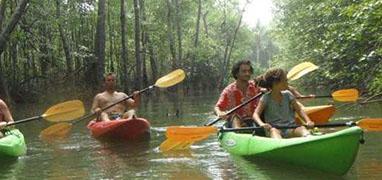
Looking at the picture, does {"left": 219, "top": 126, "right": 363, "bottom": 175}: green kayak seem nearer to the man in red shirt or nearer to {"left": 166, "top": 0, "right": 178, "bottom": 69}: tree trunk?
the man in red shirt

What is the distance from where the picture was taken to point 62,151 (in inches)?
293

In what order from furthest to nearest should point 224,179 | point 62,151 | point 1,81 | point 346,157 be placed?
point 1,81
point 62,151
point 224,179
point 346,157

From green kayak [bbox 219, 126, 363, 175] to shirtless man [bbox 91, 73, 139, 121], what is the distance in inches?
135

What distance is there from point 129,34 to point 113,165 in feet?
77.5

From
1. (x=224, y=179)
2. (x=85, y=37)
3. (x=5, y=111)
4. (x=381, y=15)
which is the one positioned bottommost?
(x=224, y=179)

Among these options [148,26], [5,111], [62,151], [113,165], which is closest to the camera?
[113,165]

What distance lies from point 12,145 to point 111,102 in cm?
253

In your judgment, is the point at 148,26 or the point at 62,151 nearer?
the point at 62,151

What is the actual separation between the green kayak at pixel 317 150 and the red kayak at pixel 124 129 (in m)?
2.63

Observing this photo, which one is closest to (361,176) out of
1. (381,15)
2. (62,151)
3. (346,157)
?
(346,157)

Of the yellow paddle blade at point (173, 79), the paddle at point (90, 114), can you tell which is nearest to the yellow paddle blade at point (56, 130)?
the paddle at point (90, 114)

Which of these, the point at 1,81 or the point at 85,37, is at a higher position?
the point at 85,37

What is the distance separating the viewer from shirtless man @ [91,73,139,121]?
8.63 meters

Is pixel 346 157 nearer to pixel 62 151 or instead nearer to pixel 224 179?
pixel 224 179
